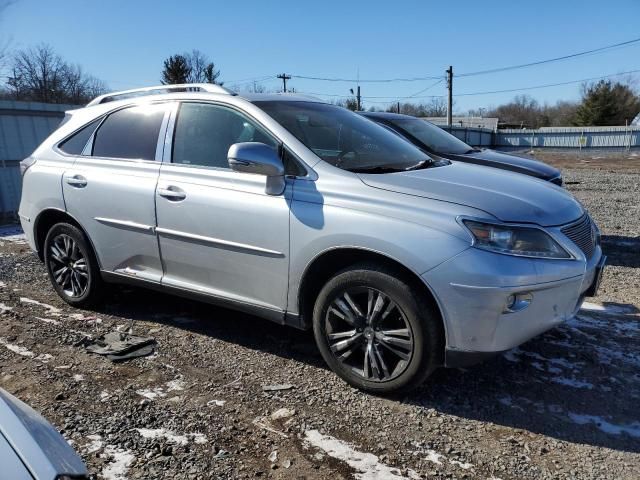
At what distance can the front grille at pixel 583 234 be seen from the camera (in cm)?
315

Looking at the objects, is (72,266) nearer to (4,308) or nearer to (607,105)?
(4,308)

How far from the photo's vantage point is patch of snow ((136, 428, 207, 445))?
283cm

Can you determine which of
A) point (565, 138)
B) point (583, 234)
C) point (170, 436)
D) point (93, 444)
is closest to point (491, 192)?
point (583, 234)

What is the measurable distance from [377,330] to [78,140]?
320 centimetres

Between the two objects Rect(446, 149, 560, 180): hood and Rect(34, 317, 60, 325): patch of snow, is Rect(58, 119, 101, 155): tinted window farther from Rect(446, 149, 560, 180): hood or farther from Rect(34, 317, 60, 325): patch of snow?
Rect(446, 149, 560, 180): hood

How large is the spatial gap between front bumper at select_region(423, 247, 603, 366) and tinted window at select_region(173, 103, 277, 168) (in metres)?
1.61

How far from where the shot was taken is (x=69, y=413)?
3.10 meters

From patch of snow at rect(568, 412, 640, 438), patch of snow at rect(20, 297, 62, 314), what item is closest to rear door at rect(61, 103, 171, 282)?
patch of snow at rect(20, 297, 62, 314)

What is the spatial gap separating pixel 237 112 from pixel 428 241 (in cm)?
175

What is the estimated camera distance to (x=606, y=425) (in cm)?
298

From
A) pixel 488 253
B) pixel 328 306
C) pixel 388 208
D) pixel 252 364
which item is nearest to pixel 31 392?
pixel 252 364

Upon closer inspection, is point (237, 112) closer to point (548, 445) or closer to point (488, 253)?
point (488, 253)

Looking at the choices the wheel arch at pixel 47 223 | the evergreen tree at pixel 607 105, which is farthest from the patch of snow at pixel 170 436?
the evergreen tree at pixel 607 105

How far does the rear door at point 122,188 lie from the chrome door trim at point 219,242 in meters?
0.19
